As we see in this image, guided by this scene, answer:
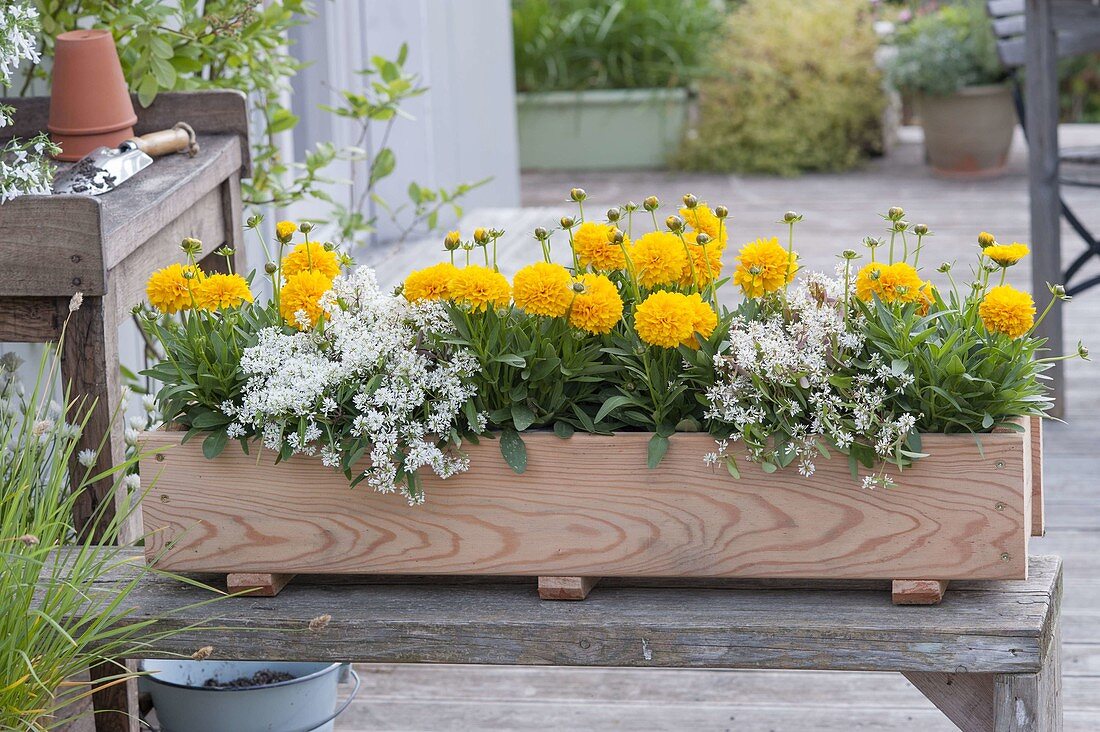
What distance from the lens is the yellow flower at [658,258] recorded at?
1.38m

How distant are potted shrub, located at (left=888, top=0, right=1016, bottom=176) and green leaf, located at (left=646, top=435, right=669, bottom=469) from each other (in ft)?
18.8

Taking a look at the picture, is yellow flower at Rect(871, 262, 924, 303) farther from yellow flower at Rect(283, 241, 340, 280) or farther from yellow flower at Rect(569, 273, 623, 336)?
yellow flower at Rect(283, 241, 340, 280)

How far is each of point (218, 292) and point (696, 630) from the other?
1.98ft

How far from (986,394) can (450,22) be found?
11.8ft

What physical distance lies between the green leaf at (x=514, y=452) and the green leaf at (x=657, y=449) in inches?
4.9

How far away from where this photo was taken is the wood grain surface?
1321 mm

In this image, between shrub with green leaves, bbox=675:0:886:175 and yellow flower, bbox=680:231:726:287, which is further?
shrub with green leaves, bbox=675:0:886:175

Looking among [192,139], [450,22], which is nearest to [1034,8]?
[450,22]

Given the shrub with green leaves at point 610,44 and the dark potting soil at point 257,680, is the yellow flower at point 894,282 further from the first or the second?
the shrub with green leaves at point 610,44

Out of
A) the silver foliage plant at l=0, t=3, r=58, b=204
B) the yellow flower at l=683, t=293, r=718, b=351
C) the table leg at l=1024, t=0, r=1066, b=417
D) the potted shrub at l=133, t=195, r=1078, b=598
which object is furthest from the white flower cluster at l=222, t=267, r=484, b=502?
the table leg at l=1024, t=0, r=1066, b=417

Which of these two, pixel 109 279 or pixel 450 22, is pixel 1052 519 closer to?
pixel 109 279

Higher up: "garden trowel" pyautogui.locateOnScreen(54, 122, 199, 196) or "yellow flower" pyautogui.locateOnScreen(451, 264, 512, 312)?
"garden trowel" pyautogui.locateOnScreen(54, 122, 199, 196)

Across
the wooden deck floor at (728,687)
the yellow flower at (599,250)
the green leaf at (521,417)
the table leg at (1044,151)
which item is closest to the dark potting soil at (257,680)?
the wooden deck floor at (728,687)

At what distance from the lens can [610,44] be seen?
7.58 metres
